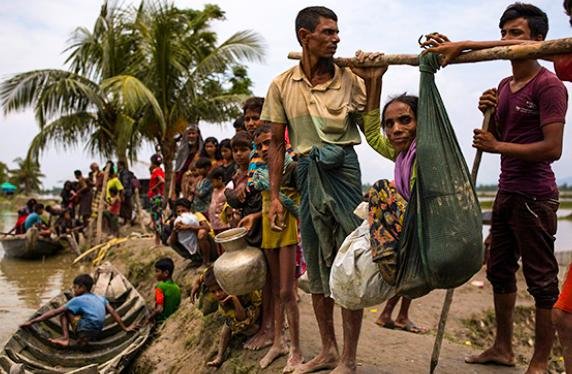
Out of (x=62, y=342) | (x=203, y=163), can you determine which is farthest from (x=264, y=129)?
(x=62, y=342)

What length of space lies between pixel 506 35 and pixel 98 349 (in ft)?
17.8

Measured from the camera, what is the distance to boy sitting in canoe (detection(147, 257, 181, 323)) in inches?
246

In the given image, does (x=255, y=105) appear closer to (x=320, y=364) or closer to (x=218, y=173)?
(x=218, y=173)

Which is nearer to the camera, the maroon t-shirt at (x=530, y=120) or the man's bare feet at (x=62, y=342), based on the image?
the maroon t-shirt at (x=530, y=120)

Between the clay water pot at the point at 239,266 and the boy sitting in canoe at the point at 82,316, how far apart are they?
308 cm

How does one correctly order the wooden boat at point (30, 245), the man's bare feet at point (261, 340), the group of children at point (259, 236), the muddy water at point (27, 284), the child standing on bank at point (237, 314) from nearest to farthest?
the group of children at point (259, 236), the man's bare feet at point (261, 340), the child standing on bank at point (237, 314), the muddy water at point (27, 284), the wooden boat at point (30, 245)

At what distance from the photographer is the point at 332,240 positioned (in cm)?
308

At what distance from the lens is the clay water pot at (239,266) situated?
366 centimetres

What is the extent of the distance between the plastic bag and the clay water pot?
0.99 m

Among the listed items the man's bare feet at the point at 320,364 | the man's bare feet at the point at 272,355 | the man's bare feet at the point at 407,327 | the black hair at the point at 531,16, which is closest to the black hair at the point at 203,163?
the man's bare feet at the point at 407,327

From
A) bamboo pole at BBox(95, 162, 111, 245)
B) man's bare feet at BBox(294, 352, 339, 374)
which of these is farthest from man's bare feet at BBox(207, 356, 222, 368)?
bamboo pole at BBox(95, 162, 111, 245)

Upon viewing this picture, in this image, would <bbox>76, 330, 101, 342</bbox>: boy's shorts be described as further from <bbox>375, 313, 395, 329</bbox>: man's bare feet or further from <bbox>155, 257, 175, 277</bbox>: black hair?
<bbox>375, 313, 395, 329</bbox>: man's bare feet

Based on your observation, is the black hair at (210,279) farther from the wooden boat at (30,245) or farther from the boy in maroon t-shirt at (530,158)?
the wooden boat at (30,245)

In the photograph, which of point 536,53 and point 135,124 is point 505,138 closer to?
point 536,53
